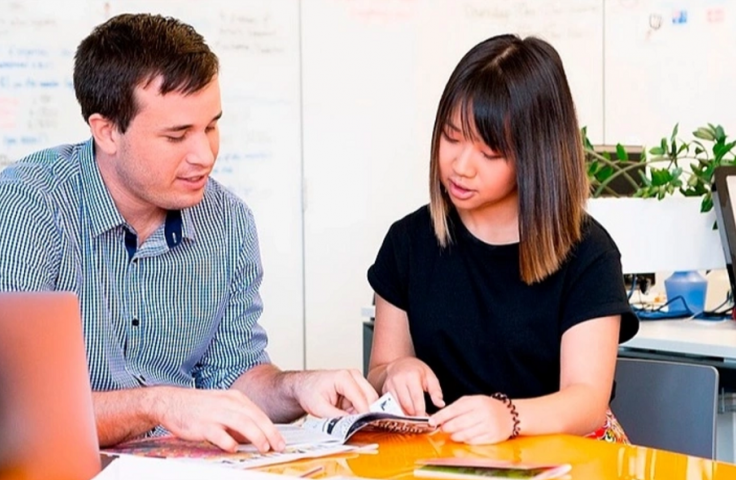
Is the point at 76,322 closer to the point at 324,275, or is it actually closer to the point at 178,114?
the point at 178,114

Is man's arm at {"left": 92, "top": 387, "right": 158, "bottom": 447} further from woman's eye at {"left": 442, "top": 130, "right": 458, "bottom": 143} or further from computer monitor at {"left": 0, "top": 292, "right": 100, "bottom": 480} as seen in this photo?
woman's eye at {"left": 442, "top": 130, "right": 458, "bottom": 143}

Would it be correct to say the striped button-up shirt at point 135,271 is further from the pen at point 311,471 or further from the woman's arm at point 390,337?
the pen at point 311,471

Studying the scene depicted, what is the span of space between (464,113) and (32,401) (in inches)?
36.3

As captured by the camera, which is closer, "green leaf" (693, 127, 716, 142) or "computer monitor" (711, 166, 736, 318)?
"computer monitor" (711, 166, 736, 318)

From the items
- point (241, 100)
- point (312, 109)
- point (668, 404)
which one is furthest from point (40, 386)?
point (312, 109)

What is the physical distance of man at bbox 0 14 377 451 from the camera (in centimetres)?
167

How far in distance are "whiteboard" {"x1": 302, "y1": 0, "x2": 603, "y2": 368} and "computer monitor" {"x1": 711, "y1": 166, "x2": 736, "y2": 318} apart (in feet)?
5.17

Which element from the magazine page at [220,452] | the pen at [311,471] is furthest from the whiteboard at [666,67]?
the pen at [311,471]

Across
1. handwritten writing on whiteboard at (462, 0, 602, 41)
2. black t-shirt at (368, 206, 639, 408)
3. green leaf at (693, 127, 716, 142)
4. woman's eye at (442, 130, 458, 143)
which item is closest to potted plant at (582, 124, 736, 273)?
green leaf at (693, 127, 716, 142)

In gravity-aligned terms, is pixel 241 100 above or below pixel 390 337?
above

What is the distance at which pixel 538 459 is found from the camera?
140 centimetres

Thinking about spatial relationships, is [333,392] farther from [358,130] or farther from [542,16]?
[542,16]

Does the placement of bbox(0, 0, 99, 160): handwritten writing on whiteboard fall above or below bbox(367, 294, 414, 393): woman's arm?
above

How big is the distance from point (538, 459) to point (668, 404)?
589 mm
